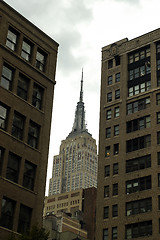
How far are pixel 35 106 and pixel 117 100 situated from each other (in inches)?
1762

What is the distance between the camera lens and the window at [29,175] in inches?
1507

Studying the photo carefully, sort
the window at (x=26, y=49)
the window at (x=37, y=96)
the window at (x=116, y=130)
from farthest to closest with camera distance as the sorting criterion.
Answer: the window at (x=116, y=130) → the window at (x=26, y=49) → the window at (x=37, y=96)

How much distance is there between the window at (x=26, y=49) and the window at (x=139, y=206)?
36380 millimetres

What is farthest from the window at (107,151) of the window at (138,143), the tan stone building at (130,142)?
the window at (138,143)

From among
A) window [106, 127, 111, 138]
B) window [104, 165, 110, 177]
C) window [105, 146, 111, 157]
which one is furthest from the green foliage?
window [106, 127, 111, 138]

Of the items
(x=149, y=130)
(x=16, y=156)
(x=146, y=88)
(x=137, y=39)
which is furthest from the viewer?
(x=137, y=39)

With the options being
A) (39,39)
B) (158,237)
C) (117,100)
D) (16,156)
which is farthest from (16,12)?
(117,100)

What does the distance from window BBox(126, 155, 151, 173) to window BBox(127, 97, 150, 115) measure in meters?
9.44

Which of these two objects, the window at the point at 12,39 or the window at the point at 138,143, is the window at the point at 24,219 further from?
the window at the point at 138,143

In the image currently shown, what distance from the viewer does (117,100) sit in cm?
8538

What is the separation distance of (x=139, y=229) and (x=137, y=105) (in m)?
21.9

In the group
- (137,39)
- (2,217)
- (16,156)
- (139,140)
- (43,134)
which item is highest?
(137,39)

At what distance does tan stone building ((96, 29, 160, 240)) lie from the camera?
71812 mm

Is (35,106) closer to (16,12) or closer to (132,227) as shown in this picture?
(16,12)
